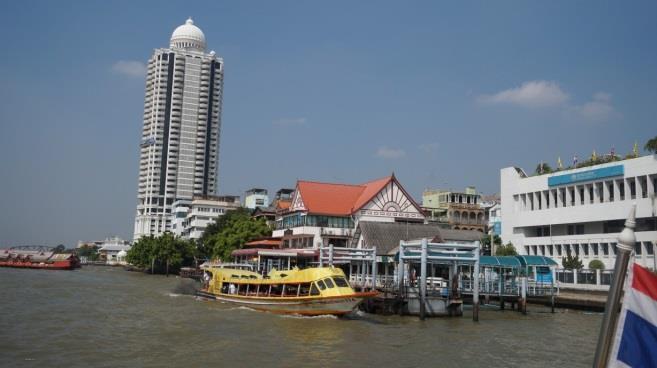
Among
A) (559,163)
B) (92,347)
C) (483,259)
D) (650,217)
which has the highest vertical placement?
(559,163)

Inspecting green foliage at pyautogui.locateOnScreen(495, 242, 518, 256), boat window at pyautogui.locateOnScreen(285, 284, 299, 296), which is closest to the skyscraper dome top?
green foliage at pyautogui.locateOnScreen(495, 242, 518, 256)

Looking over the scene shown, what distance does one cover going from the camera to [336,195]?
67.4m

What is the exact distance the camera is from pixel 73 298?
146ft

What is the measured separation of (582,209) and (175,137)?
124344mm

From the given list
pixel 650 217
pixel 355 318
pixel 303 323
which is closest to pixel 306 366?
pixel 303 323

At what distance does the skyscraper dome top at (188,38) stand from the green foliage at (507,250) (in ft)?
427

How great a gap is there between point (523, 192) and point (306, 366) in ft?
170

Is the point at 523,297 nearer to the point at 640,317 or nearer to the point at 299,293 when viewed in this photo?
the point at 299,293

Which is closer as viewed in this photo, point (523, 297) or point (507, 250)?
point (523, 297)

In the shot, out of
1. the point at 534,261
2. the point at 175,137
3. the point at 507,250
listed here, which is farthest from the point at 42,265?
the point at 534,261

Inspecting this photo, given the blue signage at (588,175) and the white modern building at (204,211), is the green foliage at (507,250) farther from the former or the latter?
the white modern building at (204,211)

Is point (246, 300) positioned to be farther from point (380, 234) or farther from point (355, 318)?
point (380, 234)

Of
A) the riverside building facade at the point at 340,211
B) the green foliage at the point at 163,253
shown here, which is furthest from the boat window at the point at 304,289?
the green foliage at the point at 163,253

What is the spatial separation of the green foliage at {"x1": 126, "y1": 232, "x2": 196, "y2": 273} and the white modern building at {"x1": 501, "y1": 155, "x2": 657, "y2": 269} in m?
56.7
